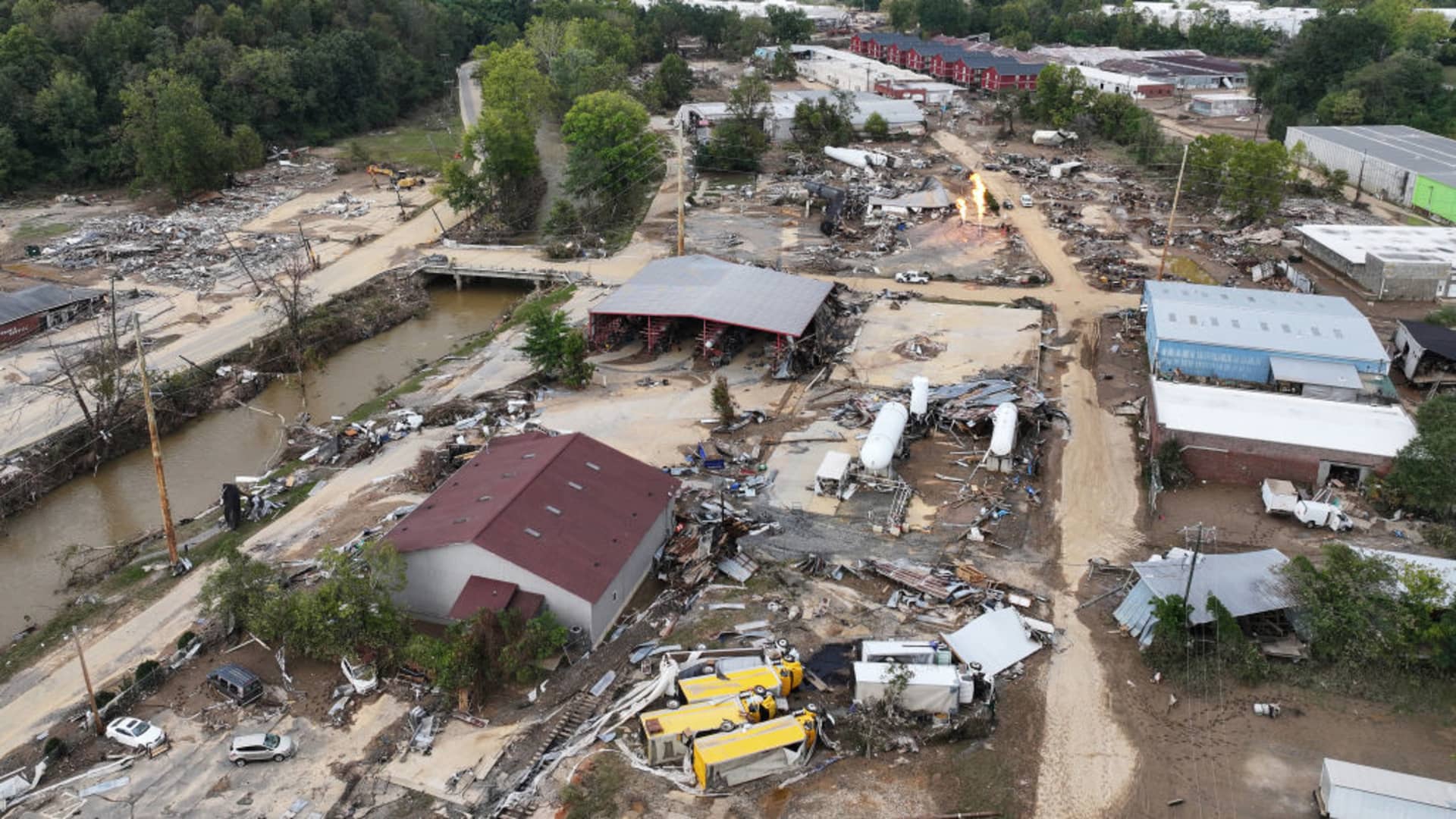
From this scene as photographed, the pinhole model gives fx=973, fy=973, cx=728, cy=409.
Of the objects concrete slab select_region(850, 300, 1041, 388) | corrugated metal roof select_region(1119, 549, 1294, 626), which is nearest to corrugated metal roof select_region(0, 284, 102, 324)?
concrete slab select_region(850, 300, 1041, 388)

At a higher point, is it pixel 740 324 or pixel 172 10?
pixel 172 10

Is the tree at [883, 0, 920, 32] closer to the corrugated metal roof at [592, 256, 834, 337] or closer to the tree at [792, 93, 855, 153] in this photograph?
the tree at [792, 93, 855, 153]

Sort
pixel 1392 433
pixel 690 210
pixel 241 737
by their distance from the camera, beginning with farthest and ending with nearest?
pixel 690 210 < pixel 1392 433 < pixel 241 737

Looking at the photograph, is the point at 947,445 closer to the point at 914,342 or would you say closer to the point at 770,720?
the point at 914,342

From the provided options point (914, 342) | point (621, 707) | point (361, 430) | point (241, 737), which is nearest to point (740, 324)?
point (914, 342)

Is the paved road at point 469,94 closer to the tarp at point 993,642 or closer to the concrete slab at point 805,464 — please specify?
the concrete slab at point 805,464
